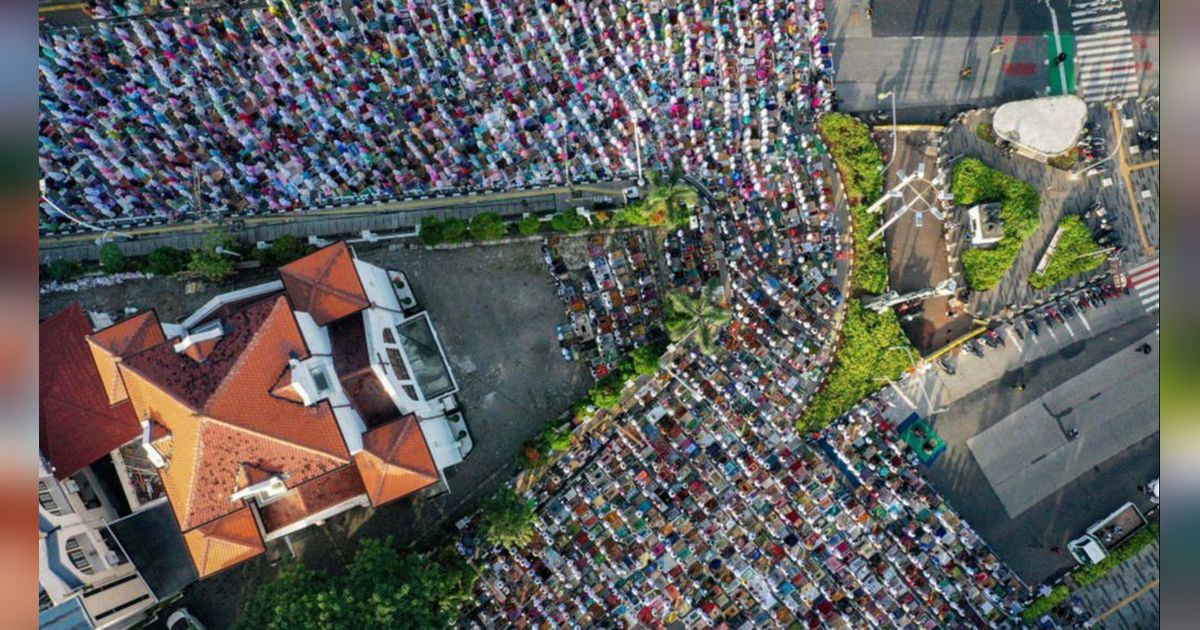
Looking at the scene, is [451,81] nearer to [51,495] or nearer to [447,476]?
[447,476]

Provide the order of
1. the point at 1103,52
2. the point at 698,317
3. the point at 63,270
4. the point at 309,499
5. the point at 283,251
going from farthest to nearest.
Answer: the point at 1103,52 → the point at 63,270 → the point at 283,251 → the point at 698,317 → the point at 309,499

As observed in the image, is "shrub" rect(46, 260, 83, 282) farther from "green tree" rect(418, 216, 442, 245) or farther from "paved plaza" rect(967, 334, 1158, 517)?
"paved plaza" rect(967, 334, 1158, 517)

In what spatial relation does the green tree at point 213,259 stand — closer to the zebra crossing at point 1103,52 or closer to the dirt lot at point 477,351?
the dirt lot at point 477,351

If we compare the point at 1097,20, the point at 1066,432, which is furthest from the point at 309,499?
the point at 1097,20

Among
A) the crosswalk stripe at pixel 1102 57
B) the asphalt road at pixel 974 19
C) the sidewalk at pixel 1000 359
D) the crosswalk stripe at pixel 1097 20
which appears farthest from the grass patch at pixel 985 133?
the sidewalk at pixel 1000 359

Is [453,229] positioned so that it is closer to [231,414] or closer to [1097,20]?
[231,414]

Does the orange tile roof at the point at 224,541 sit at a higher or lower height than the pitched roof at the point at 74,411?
lower

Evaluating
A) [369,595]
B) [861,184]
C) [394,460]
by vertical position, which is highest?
[861,184]
